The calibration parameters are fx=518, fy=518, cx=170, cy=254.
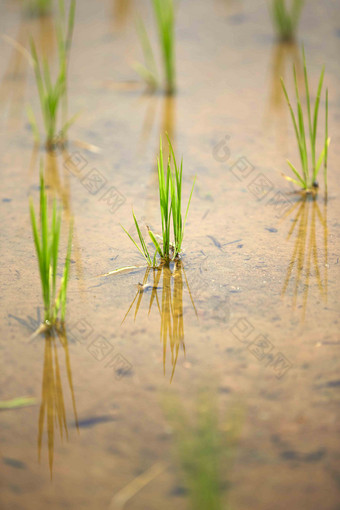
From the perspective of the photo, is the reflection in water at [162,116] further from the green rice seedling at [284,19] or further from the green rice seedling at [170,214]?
the green rice seedling at [284,19]

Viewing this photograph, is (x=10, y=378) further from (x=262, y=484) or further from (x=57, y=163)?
(x=57, y=163)

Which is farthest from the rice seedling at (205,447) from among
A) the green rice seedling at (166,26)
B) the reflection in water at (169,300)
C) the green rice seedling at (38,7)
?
the green rice seedling at (38,7)

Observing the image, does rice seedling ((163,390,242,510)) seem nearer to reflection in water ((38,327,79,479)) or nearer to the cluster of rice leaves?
reflection in water ((38,327,79,479))

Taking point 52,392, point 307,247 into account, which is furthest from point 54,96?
point 52,392

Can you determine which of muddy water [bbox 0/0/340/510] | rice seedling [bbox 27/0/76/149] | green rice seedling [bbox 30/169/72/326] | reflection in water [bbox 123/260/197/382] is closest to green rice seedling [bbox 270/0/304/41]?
muddy water [bbox 0/0/340/510]

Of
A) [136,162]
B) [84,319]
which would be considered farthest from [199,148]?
[84,319]

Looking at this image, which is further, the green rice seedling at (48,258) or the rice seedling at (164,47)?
the rice seedling at (164,47)
